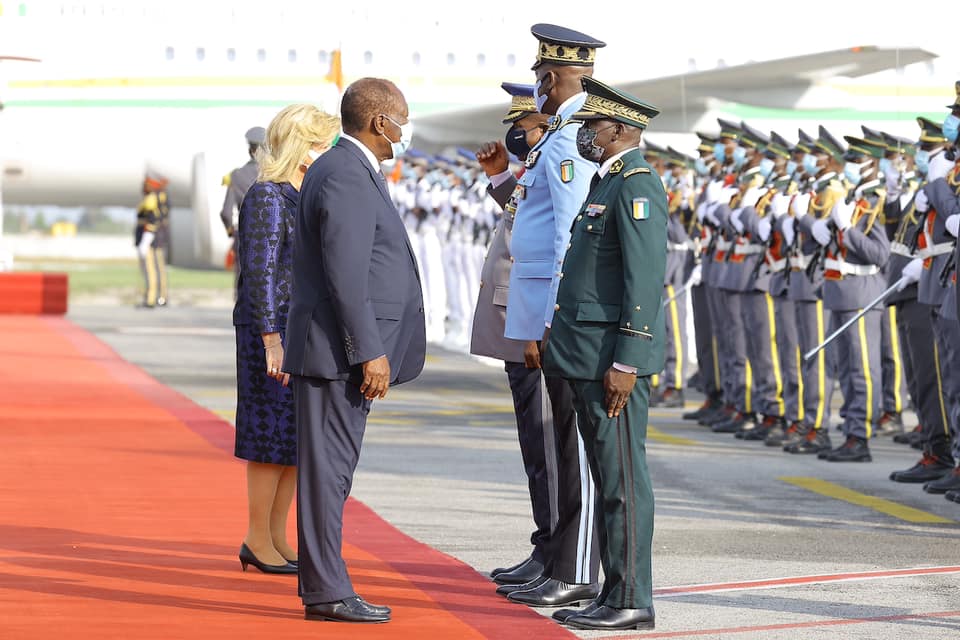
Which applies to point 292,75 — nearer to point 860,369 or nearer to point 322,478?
point 860,369

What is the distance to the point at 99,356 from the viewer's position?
680 inches

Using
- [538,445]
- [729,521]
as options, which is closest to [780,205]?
[729,521]

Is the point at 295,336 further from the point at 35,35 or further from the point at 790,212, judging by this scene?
the point at 35,35

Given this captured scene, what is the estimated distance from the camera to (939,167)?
894 cm

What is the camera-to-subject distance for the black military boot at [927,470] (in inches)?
373

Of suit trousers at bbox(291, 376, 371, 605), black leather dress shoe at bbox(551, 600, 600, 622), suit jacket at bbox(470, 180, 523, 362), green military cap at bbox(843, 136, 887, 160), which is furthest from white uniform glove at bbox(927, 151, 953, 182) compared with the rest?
suit trousers at bbox(291, 376, 371, 605)

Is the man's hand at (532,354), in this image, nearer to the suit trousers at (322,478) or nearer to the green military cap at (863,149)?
the suit trousers at (322,478)

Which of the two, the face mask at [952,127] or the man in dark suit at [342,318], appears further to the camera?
the face mask at [952,127]

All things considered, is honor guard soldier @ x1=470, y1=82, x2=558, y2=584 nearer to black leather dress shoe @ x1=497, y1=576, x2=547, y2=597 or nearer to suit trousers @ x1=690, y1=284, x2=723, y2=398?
black leather dress shoe @ x1=497, y1=576, x2=547, y2=597

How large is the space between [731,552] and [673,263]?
683 centimetres


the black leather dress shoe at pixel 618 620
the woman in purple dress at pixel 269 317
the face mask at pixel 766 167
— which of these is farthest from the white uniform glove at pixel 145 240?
the black leather dress shoe at pixel 618 620

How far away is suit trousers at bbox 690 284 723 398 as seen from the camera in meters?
12.7

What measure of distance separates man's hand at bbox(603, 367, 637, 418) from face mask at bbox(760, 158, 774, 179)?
686 cm

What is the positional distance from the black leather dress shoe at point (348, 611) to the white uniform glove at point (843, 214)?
5441mm
